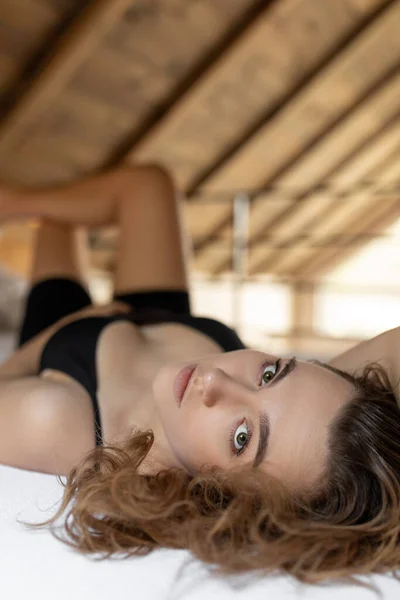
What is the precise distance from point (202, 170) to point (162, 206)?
274 centimetres

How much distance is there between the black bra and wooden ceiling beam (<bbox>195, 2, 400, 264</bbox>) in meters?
2.82

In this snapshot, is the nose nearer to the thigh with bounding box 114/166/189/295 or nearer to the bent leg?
the thigh with bounding box 114/166/189/295

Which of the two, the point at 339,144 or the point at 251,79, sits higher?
→ the point at 251,79

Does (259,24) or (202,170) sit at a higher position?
(259,24)

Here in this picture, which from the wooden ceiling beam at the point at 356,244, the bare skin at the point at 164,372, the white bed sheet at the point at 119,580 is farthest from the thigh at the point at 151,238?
the wooden ceiling beam at the point at 356,244

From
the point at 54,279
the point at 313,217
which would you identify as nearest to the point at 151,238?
the point at 54,279

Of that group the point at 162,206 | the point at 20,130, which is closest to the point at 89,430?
the point at 162,206

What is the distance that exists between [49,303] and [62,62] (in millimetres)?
1523

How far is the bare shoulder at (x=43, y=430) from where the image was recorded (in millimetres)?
960

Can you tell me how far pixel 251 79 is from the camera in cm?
375

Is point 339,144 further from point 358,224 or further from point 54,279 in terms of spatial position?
point 54,279

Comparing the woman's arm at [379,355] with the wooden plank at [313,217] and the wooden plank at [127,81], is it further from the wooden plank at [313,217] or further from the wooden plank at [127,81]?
the wooden plank at [313,217]

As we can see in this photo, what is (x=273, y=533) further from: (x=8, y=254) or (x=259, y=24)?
(x=8, y=254)

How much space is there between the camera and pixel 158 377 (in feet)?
3.24
